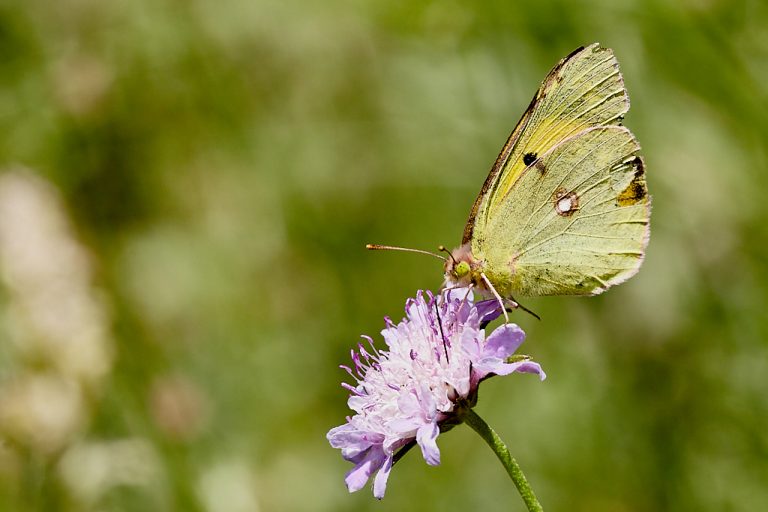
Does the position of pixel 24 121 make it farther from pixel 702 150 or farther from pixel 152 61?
pixel 702 150

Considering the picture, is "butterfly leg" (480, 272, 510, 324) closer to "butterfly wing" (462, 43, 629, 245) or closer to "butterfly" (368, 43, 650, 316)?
"butterfly" (368, 43, 650, 316)

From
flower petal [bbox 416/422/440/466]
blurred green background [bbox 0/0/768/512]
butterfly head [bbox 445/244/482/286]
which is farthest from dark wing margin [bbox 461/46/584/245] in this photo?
blurred green background [bbox 0/0/768/512]

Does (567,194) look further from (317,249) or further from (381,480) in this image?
(317,249)

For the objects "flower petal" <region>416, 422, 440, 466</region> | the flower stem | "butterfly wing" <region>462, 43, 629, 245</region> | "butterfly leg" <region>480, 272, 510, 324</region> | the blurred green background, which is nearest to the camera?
the flower stem

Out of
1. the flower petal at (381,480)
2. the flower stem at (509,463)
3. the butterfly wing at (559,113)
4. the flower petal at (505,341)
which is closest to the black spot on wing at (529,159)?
the butterfly wing at (559,113)

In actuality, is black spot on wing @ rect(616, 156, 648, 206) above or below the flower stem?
above

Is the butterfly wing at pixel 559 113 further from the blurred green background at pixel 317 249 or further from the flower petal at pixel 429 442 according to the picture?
the blurred green background at pixel 317 249

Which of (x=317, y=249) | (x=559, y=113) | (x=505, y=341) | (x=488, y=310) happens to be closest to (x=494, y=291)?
(x=488, y=310)
